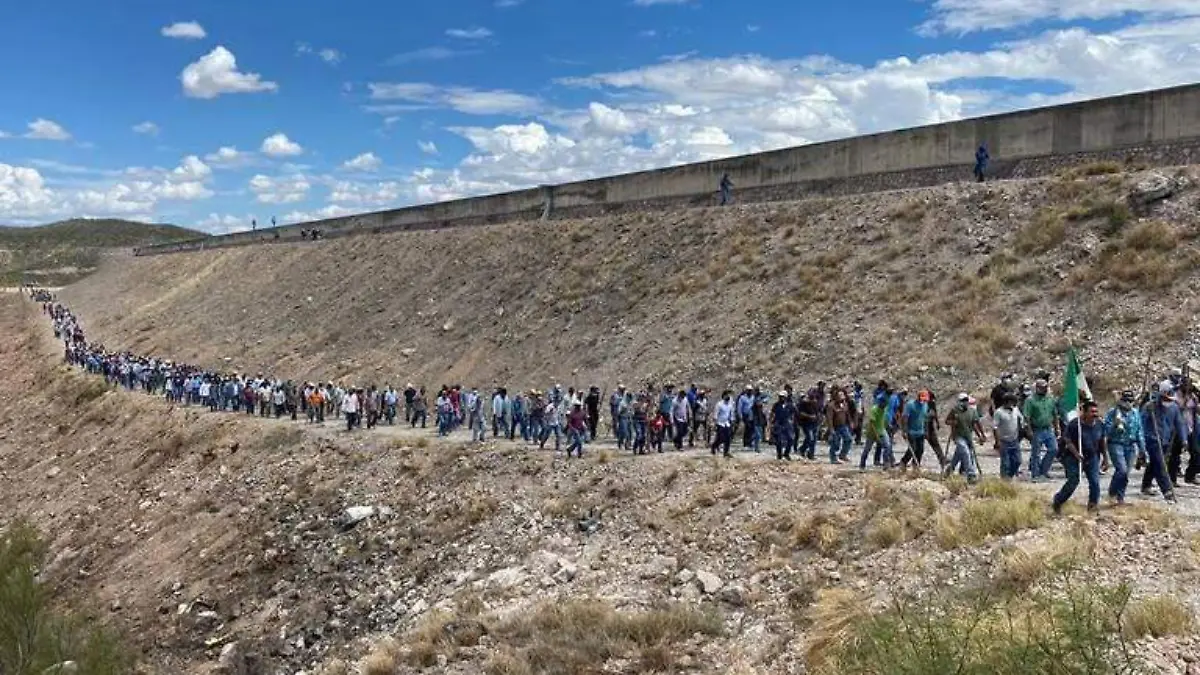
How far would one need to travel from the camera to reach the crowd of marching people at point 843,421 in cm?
1223

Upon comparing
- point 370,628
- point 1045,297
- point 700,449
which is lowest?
point 370,628

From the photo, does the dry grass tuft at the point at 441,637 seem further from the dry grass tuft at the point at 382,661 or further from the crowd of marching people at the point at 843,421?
the crowd of marching people at the point at 843,421

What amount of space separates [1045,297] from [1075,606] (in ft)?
44.2

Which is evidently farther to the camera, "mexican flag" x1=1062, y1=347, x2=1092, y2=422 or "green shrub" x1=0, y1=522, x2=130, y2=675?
"green shrub" x1=0, y1=522, x2=130, y2=675

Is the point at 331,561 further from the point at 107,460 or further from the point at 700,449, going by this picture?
the point at 107,460

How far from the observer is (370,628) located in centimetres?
1427

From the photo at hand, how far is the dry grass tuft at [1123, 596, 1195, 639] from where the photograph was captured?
8.10 meters

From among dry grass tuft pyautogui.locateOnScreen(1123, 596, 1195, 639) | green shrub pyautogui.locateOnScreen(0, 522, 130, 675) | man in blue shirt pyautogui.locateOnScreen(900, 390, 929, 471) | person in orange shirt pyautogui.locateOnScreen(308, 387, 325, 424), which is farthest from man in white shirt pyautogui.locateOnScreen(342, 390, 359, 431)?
dry grass tuft pyautogui.locateOnScreen(1123, 596, 1195, 639)

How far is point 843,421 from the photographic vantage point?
1570cm

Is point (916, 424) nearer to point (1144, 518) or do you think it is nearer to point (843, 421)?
point (843, 421)

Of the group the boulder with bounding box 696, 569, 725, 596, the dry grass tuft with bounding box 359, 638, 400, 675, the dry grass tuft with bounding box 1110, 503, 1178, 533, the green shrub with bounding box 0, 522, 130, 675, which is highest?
the dry grass tuft with bounding box 1110, 503, 1178, 533

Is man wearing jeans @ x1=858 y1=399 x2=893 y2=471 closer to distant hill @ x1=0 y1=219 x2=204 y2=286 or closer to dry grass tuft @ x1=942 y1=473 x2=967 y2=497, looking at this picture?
dry grass tuft @ x1=942 y1=473 x2=967 y2=497

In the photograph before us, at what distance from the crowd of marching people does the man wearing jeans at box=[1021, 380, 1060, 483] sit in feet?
0.06

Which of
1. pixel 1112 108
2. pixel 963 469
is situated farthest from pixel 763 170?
pixel 963 469
